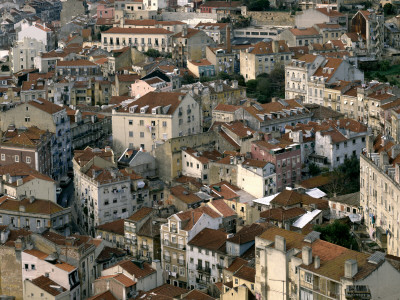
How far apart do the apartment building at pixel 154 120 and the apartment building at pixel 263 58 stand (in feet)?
57.0

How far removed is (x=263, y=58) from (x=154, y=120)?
2117 cm

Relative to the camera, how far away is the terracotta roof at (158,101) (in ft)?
253

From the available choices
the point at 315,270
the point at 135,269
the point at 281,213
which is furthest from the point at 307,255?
the point at 281,213

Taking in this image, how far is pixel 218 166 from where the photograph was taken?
69.6 meters

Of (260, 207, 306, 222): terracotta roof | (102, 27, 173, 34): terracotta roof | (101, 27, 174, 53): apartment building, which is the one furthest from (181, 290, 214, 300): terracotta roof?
(102, 27, 173, 34): terracotta roof

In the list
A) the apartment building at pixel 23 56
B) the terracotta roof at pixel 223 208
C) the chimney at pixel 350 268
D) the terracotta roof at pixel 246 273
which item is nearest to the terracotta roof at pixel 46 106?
the terracotta roof at pixel 223 208

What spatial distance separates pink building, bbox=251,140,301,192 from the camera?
225 ft

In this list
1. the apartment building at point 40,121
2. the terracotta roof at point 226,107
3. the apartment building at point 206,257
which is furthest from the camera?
the terracotta roof at point 226,107

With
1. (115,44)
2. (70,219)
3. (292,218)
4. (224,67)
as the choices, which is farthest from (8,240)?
(115,44)

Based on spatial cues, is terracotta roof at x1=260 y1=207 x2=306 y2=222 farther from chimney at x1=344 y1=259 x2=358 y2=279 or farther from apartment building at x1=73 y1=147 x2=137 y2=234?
chimney at x1=344 y1=259 x2=358 y2=279

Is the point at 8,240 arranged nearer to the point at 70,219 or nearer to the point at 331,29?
the point at 70,219

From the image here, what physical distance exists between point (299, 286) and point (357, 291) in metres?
3.44

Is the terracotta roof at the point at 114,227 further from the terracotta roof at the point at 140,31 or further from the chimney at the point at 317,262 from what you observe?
the terracotta roof at the point at 140,31

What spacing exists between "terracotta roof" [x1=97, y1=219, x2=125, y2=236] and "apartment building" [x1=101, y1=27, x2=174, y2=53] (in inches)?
1670
